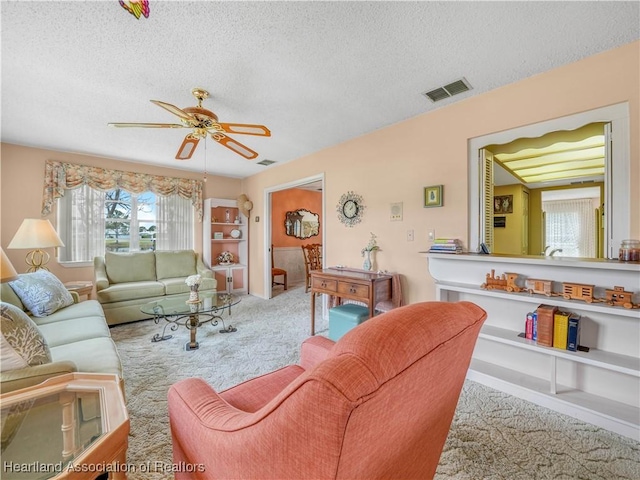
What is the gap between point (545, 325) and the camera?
1.93 metres

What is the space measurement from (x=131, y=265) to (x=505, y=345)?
489 centimetres

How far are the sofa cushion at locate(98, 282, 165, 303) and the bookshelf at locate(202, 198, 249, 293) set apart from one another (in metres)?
1.24

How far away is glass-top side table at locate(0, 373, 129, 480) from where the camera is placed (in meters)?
0.85

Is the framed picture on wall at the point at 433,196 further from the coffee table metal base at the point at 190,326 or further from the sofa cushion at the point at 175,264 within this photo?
the sofa cushion at the point at 175,264

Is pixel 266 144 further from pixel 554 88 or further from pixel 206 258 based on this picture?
pixel 554 88

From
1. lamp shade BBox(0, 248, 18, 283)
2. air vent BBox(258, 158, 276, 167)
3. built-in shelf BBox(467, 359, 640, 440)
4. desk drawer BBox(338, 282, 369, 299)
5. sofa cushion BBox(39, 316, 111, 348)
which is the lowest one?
built-in shelf BBox(467, 359, 640, 440)

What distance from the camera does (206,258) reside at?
204 inches

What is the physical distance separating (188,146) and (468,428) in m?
3.23

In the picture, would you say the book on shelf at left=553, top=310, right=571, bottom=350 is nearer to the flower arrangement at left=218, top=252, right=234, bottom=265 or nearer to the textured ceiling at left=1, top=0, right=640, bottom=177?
the textured ceiling at left=1, top=0, right=640, bottom=177

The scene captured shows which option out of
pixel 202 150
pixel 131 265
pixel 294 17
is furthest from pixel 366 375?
pixel 131 265

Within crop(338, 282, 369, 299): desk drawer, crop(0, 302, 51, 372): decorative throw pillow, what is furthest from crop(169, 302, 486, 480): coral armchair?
crop(338, 282, 369, 299): desk drawer

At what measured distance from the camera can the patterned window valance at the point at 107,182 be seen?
12.5 feet

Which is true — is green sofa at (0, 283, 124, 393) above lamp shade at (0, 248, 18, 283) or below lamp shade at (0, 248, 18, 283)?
below

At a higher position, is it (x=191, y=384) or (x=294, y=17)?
(x=294, y=17)
